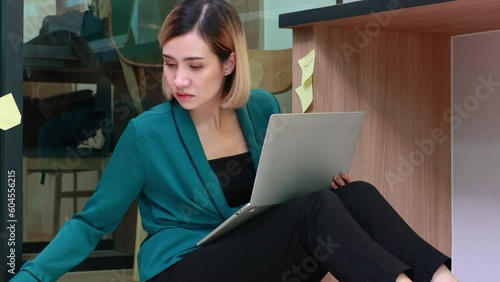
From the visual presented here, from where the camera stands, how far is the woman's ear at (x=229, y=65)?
51.9 inches

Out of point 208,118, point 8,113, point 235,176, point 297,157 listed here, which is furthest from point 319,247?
point 8,113

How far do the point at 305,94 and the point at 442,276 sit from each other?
0.45m

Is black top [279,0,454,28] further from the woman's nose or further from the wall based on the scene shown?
the wall

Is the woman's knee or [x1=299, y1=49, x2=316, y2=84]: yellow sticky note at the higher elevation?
[x1=299, y1=49, x2=316, y2=84]: yellow sticky note

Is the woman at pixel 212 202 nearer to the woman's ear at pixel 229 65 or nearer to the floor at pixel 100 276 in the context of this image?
the woman's ear at pixel 229 65

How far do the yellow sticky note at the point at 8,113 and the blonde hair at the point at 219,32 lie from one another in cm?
33

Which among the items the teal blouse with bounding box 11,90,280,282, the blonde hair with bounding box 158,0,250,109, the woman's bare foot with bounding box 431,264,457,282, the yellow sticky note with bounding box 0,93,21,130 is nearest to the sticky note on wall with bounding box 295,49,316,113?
the blonde hair with bounding box 158,0,250,109

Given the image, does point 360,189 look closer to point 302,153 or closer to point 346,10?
point 302,153

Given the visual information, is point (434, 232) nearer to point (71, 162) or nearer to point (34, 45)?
point (71, 162)

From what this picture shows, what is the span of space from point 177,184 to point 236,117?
0.20 meters

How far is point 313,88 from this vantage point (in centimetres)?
141

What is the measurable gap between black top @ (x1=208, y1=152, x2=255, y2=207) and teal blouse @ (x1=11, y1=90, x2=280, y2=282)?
3 cm

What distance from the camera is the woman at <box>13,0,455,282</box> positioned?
1.13 meters

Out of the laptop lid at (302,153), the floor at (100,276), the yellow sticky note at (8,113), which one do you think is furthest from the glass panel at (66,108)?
the laptop lid at (302,153)
